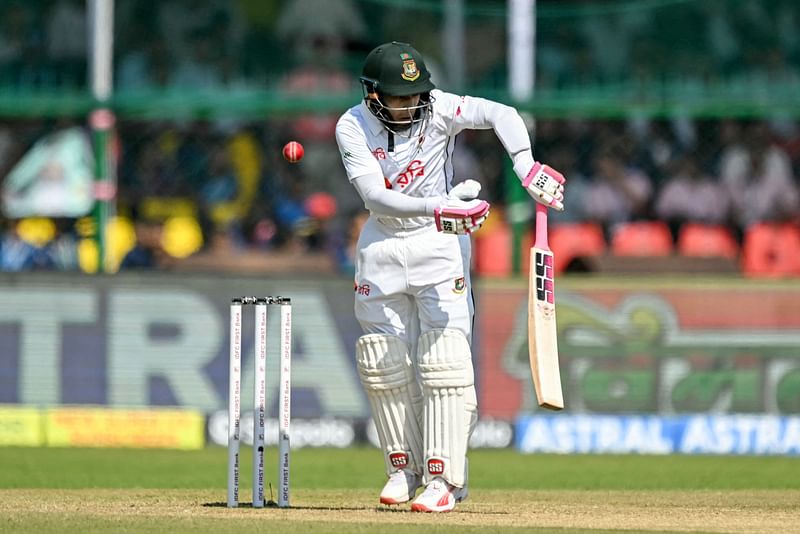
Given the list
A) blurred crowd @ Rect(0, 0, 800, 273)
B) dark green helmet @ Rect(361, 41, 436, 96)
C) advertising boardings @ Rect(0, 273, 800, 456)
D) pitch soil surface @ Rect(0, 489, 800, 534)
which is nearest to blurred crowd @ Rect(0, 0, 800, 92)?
blurred crowd @ Rect(0, 0, 800, 273)

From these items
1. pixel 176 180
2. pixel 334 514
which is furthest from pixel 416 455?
pixel 176 180

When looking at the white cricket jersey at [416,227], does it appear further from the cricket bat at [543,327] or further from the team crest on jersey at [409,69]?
the cricket bat at [543,327]

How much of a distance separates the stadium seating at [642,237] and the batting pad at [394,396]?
634 cm

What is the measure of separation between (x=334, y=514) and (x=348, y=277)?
5547 millimetres

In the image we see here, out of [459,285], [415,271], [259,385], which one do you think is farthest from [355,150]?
[259,385]

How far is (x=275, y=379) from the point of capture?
12148 mm

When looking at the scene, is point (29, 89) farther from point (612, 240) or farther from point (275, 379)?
point (612, 240)

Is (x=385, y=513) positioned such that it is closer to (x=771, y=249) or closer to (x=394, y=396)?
(x=394, y=396)

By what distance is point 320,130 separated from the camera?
1400cm

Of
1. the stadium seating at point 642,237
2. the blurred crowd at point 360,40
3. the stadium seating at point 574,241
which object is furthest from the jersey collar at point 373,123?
the blurred crowd at point 360,40

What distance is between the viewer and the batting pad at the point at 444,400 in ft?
22.5

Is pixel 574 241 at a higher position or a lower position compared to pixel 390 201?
lower

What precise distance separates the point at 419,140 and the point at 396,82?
304 mm

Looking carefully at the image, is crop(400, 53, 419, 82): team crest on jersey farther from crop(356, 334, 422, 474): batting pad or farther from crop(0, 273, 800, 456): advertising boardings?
crop(0, 273, 800, 456): advertising boardings
